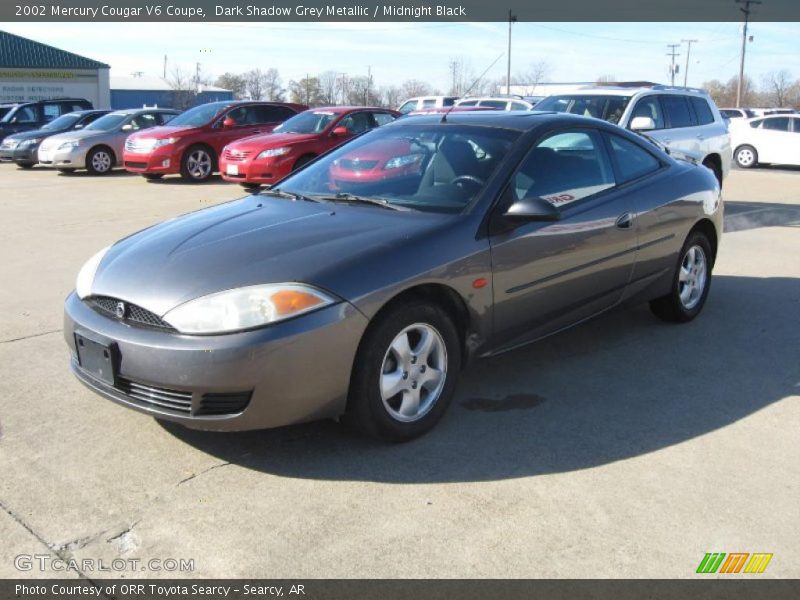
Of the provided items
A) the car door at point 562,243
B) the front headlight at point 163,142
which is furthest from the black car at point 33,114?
the car door at point 562,243

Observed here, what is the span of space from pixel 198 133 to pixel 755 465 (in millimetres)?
14021

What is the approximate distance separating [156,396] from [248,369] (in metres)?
0.47

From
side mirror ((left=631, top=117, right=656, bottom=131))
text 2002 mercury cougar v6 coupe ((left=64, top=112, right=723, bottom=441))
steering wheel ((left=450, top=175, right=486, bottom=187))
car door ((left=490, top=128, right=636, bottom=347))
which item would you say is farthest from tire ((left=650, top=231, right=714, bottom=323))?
side mirror ((left=631, top=117, right=656, bottom=131))

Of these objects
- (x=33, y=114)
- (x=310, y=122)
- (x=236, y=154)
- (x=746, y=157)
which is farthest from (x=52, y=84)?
(x=746, y=157)

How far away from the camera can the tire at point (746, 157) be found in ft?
71.5

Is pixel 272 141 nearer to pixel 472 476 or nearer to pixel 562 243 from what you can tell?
pixel 562 243

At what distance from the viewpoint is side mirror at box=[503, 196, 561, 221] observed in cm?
396

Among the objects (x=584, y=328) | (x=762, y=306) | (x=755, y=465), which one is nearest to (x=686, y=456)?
(x=755, y=465)

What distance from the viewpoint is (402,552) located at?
2.87 metres

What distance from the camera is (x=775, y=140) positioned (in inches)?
840

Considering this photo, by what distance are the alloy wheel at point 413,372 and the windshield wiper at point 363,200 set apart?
766 millimetres

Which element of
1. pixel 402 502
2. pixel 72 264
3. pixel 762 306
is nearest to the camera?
pixel 402 502

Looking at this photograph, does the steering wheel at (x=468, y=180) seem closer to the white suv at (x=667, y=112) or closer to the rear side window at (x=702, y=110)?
the white suv at (x=667, y=112)
